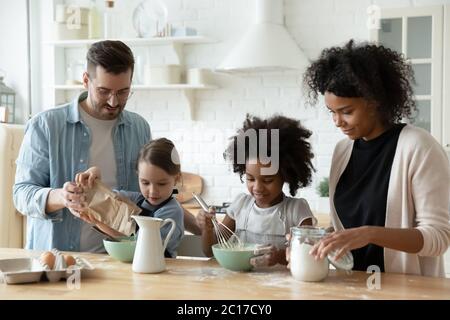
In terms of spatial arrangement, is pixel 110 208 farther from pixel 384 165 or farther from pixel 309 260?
pixel 384 165

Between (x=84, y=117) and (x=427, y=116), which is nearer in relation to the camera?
(x=84, y=117)

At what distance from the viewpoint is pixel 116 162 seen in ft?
6.55

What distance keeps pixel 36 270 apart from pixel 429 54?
9.15 ft

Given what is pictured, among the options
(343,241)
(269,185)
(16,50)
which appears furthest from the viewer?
(16,50)

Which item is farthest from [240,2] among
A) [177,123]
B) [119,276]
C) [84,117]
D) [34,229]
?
[119,276]

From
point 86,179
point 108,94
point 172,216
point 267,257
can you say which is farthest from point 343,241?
point 108,94

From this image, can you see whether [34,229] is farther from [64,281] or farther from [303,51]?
[303,51]

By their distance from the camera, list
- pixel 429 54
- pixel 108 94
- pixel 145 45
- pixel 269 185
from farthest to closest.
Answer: pixel 145 45, pixel 429 54, pixel 108 94, pixel 269 185

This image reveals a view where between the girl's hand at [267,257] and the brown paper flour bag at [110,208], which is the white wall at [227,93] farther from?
the brown paper flour bag at [110,208]

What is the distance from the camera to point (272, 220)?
1724 mm

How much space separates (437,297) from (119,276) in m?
0.79

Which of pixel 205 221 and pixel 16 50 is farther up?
pixel 16 50

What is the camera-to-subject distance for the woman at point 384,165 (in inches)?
58.7

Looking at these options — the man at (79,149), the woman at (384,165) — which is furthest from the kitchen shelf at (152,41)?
the woman at (384,165)
